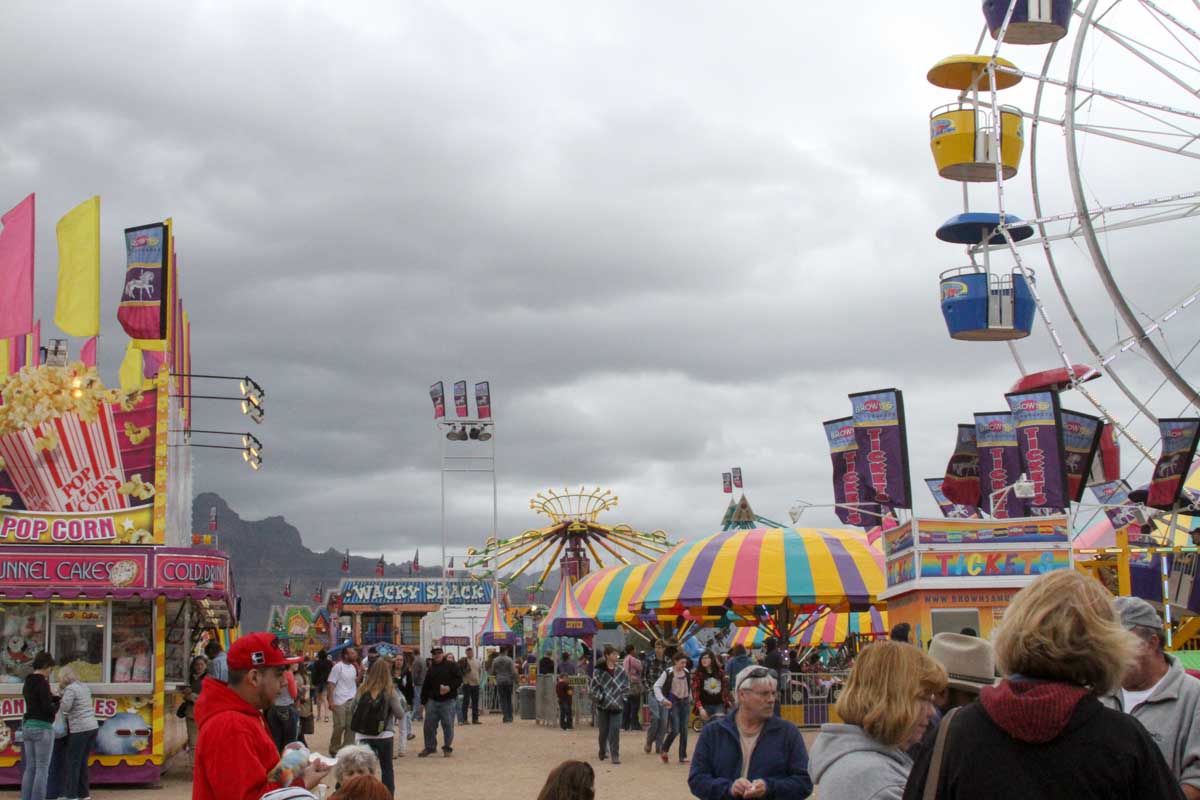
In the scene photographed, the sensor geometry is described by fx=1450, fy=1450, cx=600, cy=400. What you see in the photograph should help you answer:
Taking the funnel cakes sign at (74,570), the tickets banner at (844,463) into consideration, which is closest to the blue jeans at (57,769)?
the funnel cakes sign at (74,570)

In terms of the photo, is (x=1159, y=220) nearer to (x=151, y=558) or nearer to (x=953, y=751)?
(x=151, y=558)

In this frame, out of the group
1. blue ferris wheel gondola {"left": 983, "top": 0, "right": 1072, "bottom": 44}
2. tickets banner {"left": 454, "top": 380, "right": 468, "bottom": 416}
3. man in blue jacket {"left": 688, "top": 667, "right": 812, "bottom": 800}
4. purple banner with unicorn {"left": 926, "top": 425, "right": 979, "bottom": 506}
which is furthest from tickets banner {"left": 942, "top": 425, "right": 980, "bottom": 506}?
tickets banner {"left": 454, "top": 380, "right": 468, "bottom": 416}

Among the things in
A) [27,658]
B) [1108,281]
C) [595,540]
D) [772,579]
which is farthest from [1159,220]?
[595,540]

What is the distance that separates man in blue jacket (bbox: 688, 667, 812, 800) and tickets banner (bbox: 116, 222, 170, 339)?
1241cm

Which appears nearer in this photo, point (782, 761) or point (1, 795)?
point (782, 761)

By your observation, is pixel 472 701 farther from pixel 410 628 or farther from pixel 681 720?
→ pixel 410 628

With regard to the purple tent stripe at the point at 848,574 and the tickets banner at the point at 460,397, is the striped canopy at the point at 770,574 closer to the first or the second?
the purple tent stripe at the point at 848,574

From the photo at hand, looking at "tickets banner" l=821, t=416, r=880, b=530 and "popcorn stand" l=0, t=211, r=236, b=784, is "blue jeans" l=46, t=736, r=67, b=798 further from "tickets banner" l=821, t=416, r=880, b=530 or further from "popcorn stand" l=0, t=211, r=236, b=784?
"tickets banner" l=821, t=416, r=880, b=530

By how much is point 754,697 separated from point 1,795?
1139 cm

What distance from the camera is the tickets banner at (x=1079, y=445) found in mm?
22344

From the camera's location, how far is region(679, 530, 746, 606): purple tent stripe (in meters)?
26.3

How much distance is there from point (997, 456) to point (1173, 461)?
270cm

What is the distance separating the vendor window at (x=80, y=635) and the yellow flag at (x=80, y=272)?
3261 mm

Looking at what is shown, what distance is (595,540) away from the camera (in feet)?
185
